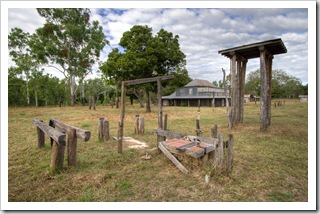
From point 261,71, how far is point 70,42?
99.7ft

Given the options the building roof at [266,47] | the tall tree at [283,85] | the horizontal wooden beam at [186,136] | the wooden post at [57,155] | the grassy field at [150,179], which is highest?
the tall tree at [283,85]

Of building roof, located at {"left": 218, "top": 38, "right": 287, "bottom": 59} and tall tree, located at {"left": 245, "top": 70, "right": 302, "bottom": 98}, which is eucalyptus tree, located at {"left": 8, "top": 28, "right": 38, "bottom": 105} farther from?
tall tree, located at {"left": 245, "top": 70, "right": 302, "bottom": 98}

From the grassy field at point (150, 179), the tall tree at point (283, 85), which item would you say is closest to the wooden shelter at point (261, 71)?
the grassy field at point (150, 179)

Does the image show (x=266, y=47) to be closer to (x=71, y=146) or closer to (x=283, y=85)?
(x=71, y=146)

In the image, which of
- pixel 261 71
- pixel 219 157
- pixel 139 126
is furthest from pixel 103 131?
pixel 261 71

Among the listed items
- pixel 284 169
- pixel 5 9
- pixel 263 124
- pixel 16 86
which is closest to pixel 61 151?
pixel 5 9

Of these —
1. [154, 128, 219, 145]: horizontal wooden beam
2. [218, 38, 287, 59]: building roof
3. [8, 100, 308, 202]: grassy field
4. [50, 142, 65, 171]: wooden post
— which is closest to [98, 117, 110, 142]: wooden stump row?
[8, 100, 308, 202]: grassy field

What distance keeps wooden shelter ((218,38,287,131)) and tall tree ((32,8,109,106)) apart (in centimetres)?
2228

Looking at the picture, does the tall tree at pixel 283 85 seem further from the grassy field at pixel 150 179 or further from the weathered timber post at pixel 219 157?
the weathered timber post at pixel 219 157

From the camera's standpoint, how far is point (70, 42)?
2973 centimetres

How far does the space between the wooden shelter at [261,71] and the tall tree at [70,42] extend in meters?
22.3

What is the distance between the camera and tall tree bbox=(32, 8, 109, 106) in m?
26.5

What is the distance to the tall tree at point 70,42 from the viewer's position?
26500 mm

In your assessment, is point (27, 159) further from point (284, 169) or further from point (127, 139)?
point (284, 169)
